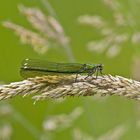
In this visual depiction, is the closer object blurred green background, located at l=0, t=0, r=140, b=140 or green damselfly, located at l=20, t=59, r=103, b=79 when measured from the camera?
green damselfly, located at l=20, t=59, r=103, b=79

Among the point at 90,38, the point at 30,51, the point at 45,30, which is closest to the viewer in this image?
the point at 45,30

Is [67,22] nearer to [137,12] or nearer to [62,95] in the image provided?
[137,12]

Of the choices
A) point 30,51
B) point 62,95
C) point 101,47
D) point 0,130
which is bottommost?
point 62,95

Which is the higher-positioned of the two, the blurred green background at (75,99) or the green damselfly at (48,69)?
the blurred green background at (75,99)

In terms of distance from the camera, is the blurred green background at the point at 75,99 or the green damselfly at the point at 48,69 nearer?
the green damselfly at the point at 48,69

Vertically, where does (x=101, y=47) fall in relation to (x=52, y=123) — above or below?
above

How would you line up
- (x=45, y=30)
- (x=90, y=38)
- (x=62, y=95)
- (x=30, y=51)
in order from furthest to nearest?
(x=90, y=38) → (x=30, y=51) → (x=45, y=30) → (x=62, y=95)

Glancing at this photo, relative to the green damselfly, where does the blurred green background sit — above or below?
above

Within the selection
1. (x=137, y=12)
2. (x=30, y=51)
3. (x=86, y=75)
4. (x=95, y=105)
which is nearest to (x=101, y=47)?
(x=137, y=12)
